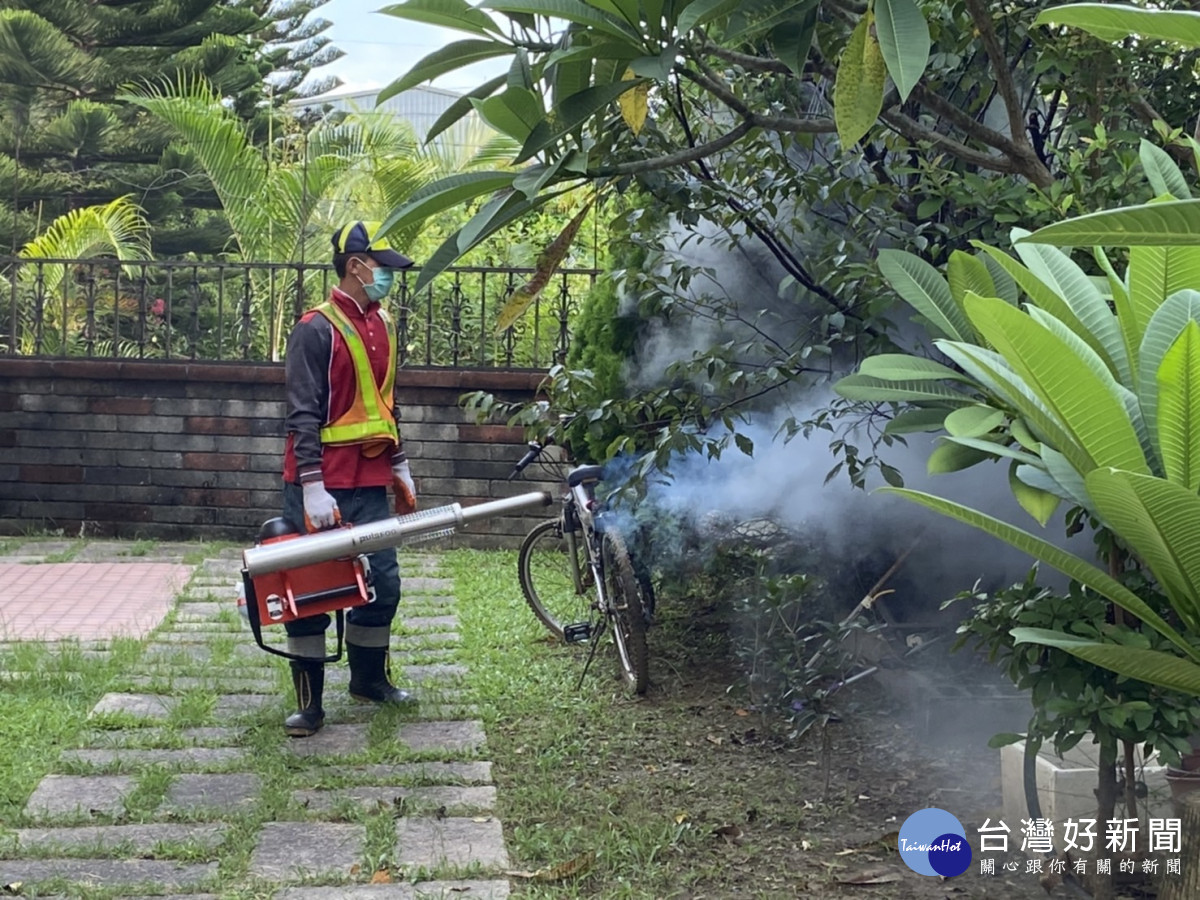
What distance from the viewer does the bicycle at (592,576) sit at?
17.2 ft

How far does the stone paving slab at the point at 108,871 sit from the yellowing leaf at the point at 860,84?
248cm

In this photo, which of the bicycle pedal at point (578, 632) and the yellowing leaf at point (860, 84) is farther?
the bicycle pedal at point (578, 632)

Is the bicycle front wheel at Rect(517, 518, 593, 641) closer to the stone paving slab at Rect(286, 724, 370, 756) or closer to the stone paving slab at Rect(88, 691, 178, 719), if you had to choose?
the stone paving slab at Rect(286, 724, 370, 756)

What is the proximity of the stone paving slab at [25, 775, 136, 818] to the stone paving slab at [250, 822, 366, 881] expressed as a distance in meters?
0.54

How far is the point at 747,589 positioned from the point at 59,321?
9.05 metres

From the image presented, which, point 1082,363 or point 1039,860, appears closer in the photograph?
point 1082,363

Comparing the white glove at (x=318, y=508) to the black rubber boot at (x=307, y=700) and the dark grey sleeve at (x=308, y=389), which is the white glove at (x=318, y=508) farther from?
the black rubber boot at (x=307, y=700)

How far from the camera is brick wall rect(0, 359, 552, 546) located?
9203 millimetres

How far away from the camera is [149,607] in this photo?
7102 mm

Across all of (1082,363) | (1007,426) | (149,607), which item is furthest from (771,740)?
(149,607)

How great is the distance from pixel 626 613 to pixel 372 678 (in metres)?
1.04

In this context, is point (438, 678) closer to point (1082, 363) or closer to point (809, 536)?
point (809, 536)

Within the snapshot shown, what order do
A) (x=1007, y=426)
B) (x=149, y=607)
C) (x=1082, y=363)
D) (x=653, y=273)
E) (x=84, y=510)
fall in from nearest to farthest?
(x=1082, y=363), (x=1007, y=426), (x=653, y=273), (x=149, y=607), (x=84, y=510)

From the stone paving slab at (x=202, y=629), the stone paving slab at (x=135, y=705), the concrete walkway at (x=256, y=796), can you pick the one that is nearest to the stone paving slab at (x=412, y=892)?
the concrete walkway at (x=256, y=796)
